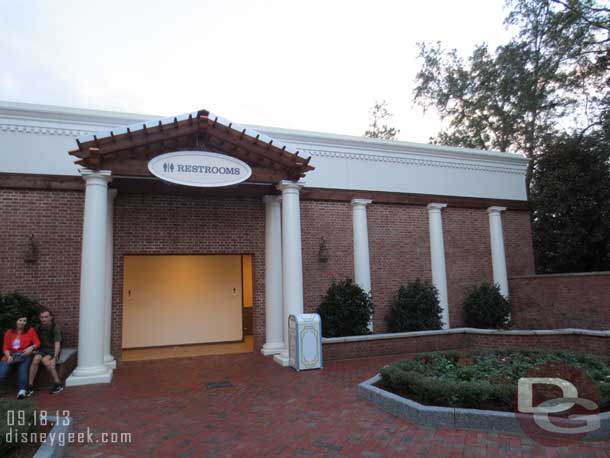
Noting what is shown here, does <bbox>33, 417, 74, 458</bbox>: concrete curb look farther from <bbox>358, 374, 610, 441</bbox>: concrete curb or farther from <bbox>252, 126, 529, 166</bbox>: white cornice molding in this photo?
<bbox>252, 126, 529, 166</bbox>: white cornice molding

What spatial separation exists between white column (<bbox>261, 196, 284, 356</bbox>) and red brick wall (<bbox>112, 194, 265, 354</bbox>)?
0.79 feet

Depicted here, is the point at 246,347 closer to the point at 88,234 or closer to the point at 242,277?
the point at 242,277

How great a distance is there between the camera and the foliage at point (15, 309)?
752 centimetres

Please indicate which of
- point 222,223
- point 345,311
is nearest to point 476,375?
point 345,311

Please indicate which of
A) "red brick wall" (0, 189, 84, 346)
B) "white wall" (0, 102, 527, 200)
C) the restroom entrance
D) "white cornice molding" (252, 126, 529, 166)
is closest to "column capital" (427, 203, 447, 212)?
"white wall" (0, 102, 527, 200)

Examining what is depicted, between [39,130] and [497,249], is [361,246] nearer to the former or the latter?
[497,249]

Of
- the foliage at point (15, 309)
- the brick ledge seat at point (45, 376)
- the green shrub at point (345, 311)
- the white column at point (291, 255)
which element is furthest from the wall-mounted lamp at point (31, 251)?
the green shrub at point (345, 311)

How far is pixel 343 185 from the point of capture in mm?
11641

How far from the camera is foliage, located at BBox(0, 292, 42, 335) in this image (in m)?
7.52

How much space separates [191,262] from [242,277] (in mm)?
1561

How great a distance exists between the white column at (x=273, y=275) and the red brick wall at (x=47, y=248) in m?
4.10

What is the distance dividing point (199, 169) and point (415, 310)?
20.9ft

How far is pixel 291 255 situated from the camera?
9.05 m

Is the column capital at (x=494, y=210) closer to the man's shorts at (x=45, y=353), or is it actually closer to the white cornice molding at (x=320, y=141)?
the white cornice molding at (x=320, y=141)
